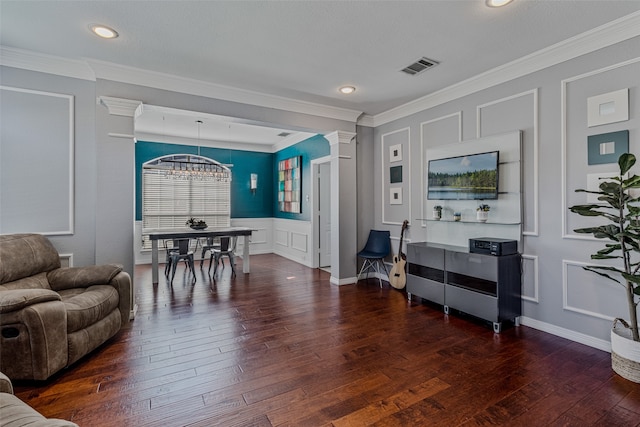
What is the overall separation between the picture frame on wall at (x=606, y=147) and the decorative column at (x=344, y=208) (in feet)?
9.92

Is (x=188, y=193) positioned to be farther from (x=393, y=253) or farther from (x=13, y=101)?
(x=393, y=253)

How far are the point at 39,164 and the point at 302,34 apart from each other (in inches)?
120

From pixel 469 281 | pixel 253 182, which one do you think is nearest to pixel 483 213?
pixel 469 281

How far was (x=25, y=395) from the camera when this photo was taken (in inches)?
81.7

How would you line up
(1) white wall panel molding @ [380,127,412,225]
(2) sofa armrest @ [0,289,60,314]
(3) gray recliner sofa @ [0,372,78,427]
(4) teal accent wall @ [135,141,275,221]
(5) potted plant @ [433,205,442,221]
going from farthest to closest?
(4) teal accent wall @ [135,141,275,221]
(1) white wall panel molding @ [380,127,412,225]
(5) potted plant @ [433,205,442,221]
(2) sofa armrest @ [0,289,60,314]
(3) gray recliner sofa @ [0,372,78,427]

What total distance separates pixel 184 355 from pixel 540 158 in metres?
3.93

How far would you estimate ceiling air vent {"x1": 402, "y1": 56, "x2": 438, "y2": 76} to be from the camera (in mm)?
3287

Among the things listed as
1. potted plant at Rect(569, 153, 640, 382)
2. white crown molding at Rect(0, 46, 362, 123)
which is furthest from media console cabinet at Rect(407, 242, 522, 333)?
white crown molding at Rect(0, 46, 362, 123)

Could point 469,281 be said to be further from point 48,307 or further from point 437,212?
point 48,307

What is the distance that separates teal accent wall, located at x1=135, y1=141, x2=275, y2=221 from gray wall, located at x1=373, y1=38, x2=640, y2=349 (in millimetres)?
5772

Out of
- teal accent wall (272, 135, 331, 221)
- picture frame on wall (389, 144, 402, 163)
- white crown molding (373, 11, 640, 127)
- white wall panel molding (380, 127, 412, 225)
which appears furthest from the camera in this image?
teal accent wall (272, 135, 331, 221)

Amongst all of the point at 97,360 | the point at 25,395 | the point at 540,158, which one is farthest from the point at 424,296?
the point at 25,395

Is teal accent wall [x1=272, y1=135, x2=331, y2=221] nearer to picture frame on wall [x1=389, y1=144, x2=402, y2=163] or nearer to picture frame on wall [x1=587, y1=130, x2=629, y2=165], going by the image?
picture frame on wall [x1=389, y1=144, x2=402, y2=163]

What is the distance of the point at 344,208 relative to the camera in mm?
5055
